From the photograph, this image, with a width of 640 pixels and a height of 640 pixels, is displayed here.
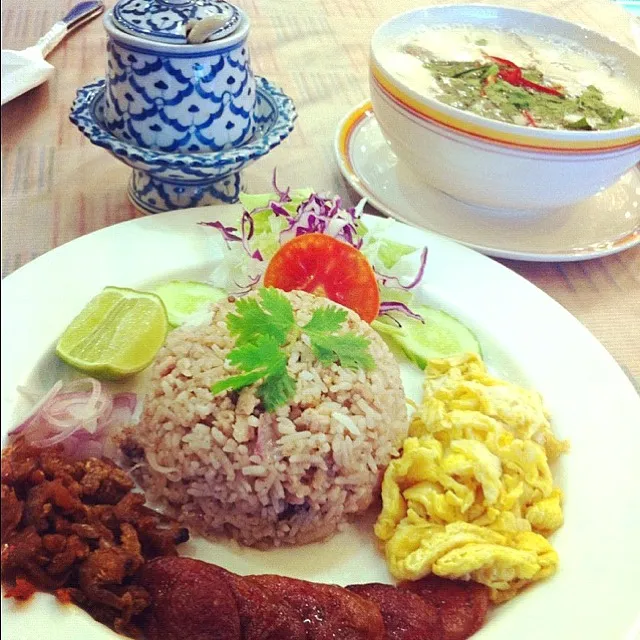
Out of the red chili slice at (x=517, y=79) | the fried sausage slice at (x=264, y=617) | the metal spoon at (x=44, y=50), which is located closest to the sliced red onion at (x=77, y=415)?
the fried sausage slice at (x=264, y=617)

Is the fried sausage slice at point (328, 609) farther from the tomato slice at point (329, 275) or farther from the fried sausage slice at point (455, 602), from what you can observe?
the tomato slice at point (329, 275)

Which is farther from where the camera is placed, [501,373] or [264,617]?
[501,373]

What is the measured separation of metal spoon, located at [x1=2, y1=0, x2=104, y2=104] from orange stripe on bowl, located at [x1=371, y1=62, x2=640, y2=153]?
706 mm

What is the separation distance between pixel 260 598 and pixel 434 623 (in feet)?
0.89

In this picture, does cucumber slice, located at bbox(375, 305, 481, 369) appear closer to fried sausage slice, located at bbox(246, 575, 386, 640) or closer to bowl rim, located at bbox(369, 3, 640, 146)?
bowl rim, located at bbox(369, 3, 640, 146)

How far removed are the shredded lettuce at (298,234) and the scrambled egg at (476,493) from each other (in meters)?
0.40

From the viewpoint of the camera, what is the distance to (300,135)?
7.07ft

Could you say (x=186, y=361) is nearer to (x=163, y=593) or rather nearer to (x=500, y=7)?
(x=163, y=593)

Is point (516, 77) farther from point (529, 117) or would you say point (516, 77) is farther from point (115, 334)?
point (115, 334)

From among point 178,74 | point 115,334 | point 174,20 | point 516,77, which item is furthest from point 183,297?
point 516,77

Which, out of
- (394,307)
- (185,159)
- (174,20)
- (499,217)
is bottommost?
(394,307)

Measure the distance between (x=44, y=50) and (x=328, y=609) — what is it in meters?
1.10

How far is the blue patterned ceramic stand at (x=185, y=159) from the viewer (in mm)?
1571

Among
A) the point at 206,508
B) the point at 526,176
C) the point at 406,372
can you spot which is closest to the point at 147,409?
the point at 206,508
